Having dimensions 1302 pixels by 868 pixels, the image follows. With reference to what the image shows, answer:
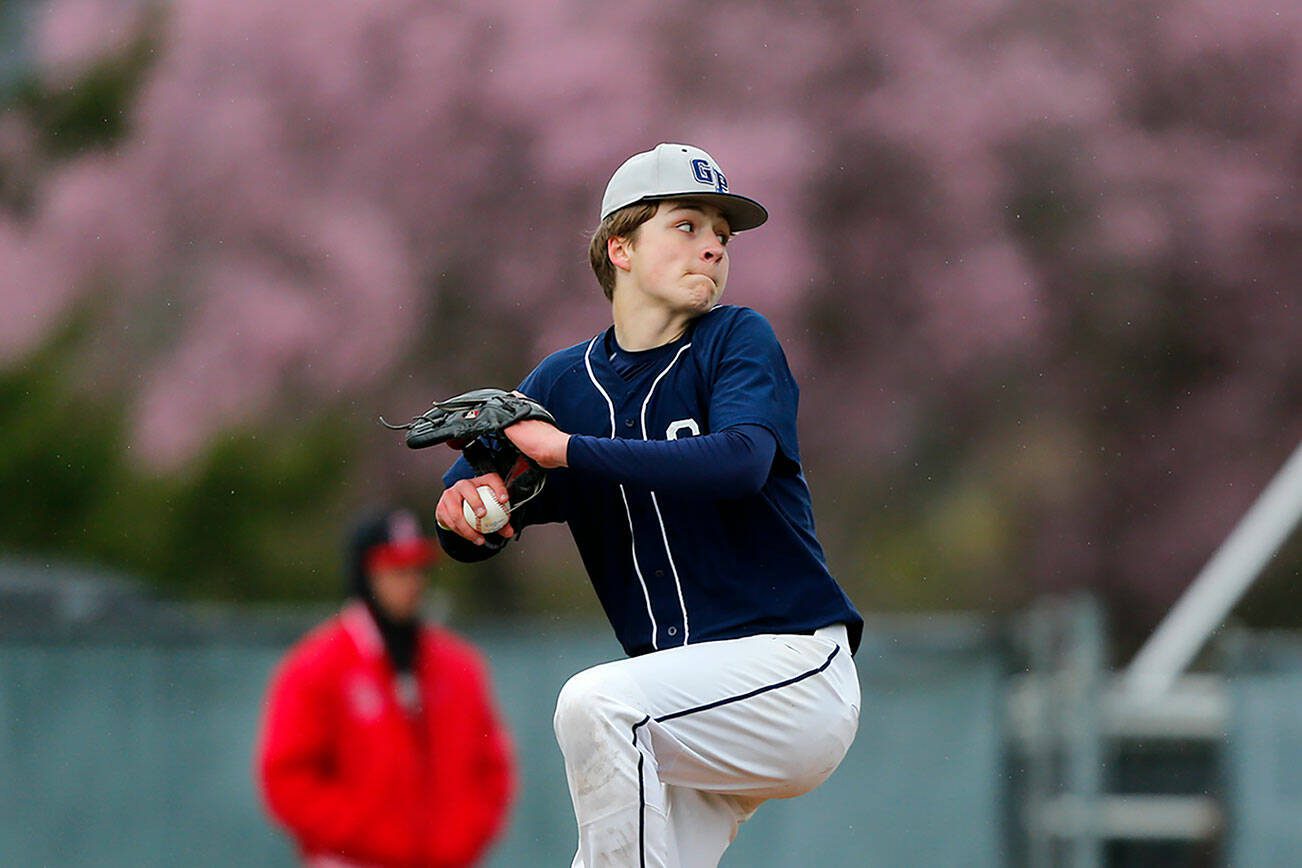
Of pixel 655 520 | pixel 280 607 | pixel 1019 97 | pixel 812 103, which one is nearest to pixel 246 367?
pixel 280 607

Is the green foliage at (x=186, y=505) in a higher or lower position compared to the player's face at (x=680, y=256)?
higher

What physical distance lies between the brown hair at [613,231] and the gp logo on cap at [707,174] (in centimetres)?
11

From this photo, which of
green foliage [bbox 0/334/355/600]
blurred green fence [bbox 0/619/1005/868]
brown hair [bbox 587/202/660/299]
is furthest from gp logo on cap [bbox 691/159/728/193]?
green foliage [bbox 0/334/355/600]

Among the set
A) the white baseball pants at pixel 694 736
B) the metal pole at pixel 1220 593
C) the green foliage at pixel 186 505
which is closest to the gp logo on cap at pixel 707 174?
the white baseball pants at pixel 694 736

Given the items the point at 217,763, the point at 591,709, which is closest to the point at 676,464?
the point at 591,709

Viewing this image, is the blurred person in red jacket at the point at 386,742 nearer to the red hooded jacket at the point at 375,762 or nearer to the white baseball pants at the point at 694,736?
the red hooded jacket at the point at 375,762

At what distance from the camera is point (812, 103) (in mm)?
12852

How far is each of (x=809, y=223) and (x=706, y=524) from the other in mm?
8103

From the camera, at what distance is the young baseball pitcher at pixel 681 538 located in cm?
428

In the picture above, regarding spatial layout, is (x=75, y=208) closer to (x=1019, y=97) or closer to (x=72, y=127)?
(x=72, y=127)

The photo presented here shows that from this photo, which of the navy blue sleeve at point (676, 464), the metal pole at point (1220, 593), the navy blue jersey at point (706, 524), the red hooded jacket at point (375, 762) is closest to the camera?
the navy blue sleeve at point (676, 464)

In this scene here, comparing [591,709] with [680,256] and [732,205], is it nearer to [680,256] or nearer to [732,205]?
[680,256]

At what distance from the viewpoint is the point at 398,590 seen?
7.63 m

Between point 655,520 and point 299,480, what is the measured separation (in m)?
8.73
